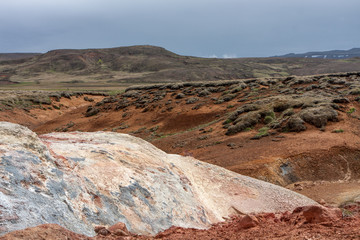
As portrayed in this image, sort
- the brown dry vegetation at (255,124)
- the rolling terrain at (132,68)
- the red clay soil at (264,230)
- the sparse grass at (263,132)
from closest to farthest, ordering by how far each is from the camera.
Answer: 1. the red clay soil at (264,230)
2. the brown dry vegetation at (255,124)
3. the sparse grass at (263,132)
4. the rolling terrain at (132,68)

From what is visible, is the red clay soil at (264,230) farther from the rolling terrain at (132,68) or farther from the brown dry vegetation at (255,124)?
the rolling terrain at (132,68)

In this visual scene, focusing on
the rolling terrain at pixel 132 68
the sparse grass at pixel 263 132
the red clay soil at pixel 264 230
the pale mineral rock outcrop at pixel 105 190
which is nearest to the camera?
the red clay soil at pixel 264 230

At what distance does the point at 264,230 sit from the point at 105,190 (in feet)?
10.2

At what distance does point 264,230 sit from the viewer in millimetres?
5395

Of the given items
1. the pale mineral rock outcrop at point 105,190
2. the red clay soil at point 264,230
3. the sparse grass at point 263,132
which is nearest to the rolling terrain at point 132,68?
the sparse grass at point 263,132

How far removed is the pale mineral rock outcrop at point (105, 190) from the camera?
15.3 feet

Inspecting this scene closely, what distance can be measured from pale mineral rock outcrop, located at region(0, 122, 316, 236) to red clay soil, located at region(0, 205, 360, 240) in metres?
0.23

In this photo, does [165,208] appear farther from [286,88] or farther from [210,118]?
[286,88]

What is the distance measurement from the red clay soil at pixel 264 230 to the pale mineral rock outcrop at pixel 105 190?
0.23 metres

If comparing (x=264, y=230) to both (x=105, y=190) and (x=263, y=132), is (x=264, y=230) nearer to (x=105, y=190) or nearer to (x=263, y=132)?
(x=105, y=190)

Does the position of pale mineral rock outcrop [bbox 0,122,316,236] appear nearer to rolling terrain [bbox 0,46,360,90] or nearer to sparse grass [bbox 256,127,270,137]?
sparse grass [bbox 256,127,270,137]

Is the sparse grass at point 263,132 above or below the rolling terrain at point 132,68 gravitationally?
below

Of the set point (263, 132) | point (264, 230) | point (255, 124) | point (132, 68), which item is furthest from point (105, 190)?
point (132, 68)

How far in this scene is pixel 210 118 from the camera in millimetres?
26188
